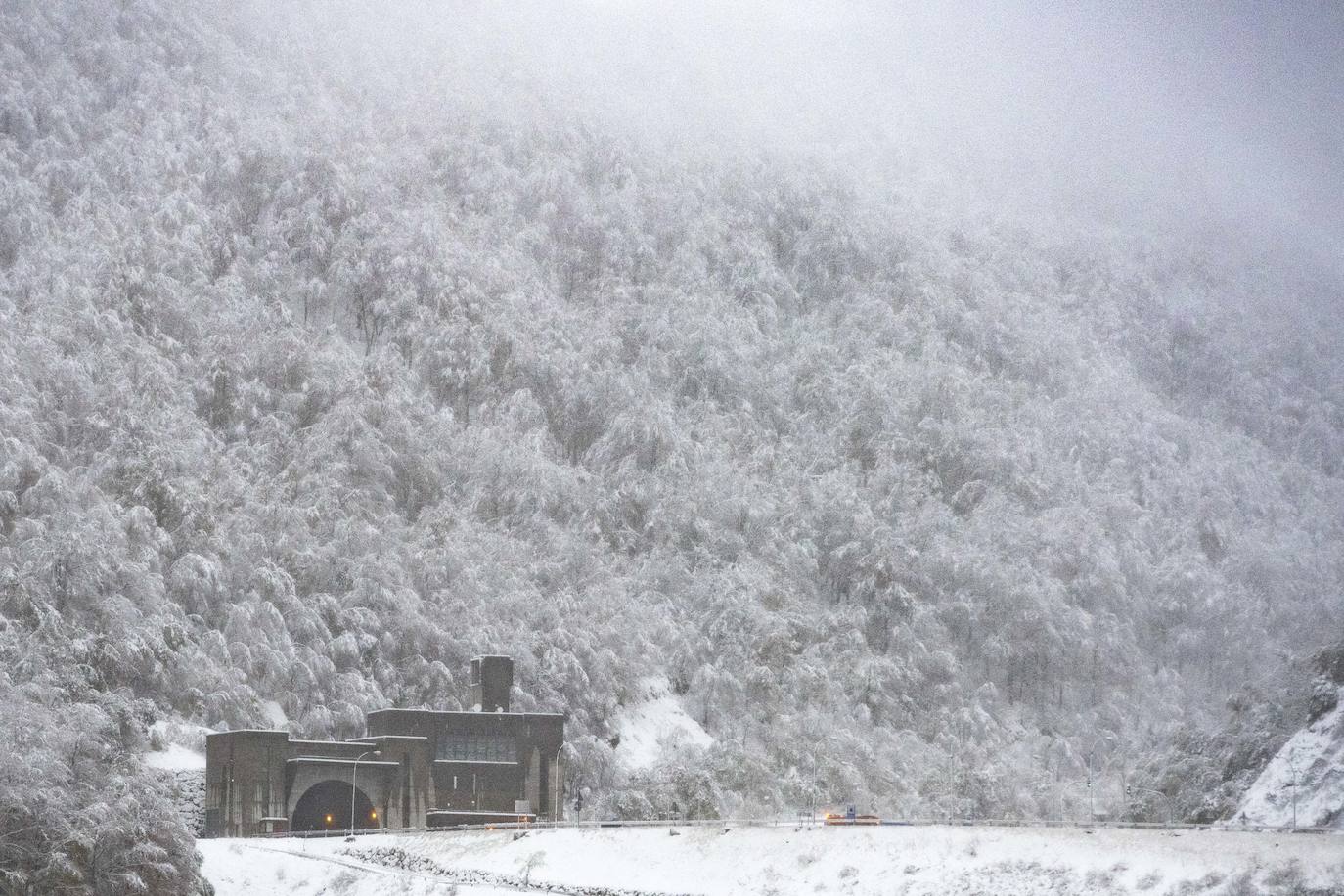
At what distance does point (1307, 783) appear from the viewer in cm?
7125

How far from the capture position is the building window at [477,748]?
373ft

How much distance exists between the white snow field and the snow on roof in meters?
56.5

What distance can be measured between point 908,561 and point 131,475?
7591 cm

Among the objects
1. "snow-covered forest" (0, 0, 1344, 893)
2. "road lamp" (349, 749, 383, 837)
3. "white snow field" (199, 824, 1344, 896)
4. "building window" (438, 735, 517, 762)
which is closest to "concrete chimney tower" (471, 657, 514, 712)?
"building window" (438, 735, 517, 762)

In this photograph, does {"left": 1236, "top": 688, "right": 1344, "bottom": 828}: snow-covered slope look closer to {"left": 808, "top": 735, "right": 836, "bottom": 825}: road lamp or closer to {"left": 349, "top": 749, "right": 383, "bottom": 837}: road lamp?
{"left": 349, "top": 749, "right": 383, "bottom": 837}: road lamp

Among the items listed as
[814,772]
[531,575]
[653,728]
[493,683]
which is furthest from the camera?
[531,575]

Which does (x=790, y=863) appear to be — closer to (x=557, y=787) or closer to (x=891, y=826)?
(x=891, y=826)

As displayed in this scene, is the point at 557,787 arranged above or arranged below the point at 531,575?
below

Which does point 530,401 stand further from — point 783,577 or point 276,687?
point 276,687

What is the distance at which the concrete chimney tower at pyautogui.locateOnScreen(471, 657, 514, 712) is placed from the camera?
120 metres

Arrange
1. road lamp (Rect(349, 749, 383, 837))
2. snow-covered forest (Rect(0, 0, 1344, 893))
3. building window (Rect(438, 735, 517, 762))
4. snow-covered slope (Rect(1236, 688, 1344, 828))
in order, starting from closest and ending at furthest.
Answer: snow-covered slope (Rect(1236, 688, 1344, 828)), road lamp (Rect(349, 749, 383, 837)), building window (Rect(438, 735, 517, 762)), snow-covered forest (Rect(0, 0, 1344, 893))

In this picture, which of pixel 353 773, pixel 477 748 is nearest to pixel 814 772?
pixel 477 748

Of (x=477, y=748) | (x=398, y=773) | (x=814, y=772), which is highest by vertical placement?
(x=477, y=748)

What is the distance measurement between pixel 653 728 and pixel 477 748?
129 feet
